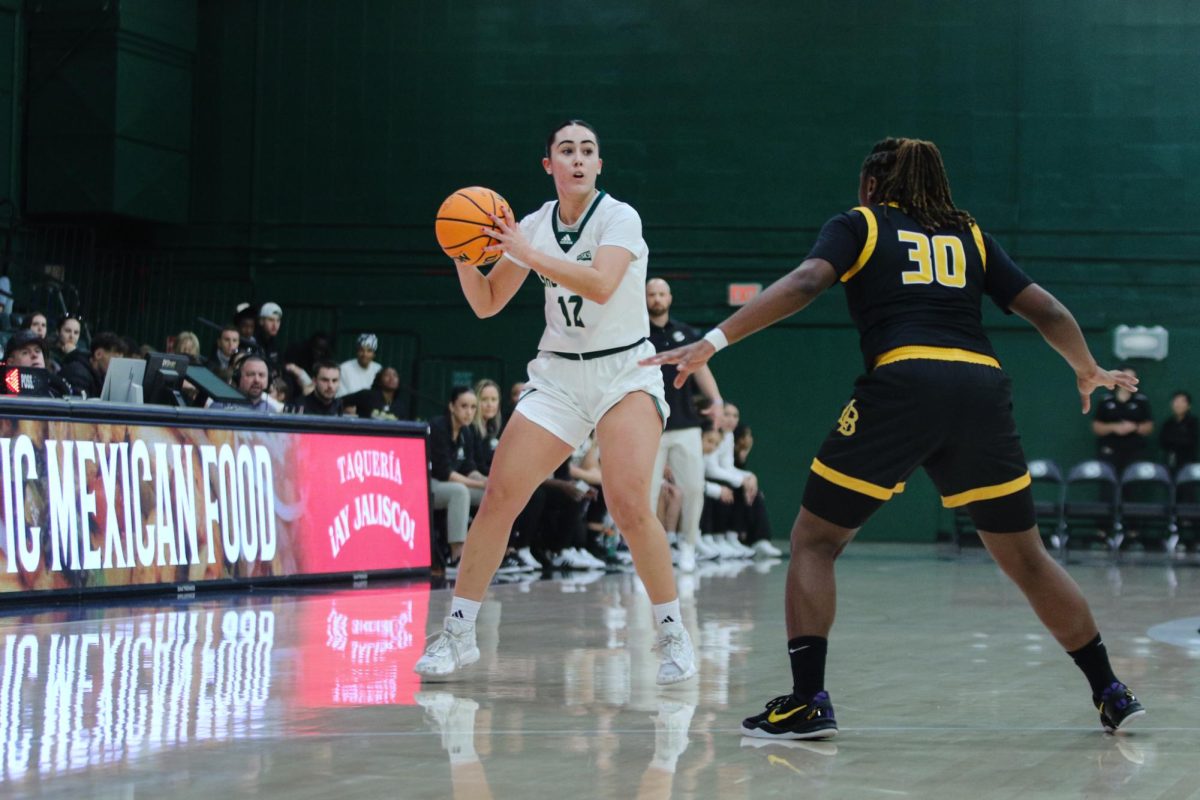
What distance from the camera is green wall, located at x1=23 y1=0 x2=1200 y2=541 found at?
20.5 metres

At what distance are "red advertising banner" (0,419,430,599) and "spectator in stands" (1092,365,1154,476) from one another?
10730 millimetres

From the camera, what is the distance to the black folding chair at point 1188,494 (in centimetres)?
1916

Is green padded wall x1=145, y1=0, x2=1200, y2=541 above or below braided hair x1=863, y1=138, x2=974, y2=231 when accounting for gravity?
above

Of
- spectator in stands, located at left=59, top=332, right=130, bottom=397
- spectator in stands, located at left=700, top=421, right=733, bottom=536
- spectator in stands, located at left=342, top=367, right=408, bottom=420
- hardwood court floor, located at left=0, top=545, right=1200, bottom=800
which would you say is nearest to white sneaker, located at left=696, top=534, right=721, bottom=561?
spectator in stands, located at left=700, top=421, right=733, bottom=536

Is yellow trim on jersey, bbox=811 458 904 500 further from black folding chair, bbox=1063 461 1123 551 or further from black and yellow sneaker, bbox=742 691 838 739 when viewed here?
black folding chair, bbox=1063 461 1123 551

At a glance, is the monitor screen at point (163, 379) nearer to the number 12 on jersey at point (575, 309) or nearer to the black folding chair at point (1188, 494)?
the number 12 on jersey at point (575, 309)

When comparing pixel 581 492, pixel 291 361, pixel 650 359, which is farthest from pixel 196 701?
pixel 291 361

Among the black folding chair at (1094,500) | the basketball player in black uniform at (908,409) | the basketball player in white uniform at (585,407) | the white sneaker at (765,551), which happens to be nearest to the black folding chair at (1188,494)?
the black folding chair at (1094,500)

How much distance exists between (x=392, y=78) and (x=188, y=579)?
497 inches

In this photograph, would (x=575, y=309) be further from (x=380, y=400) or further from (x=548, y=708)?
(x=380, y=400)

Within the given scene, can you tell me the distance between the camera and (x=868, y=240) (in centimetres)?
484

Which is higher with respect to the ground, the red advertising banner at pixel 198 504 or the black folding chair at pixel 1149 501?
the red advertising banner at pixel 198 504

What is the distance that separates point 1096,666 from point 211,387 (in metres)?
7.83

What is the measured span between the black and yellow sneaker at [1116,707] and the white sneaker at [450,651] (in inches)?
93.1
